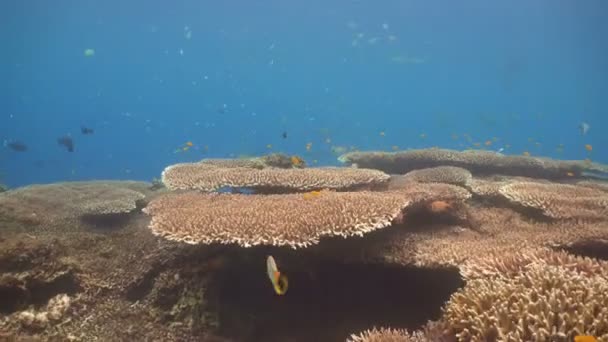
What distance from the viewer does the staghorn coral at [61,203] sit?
8.84 m

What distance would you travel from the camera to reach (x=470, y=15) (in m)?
57.8

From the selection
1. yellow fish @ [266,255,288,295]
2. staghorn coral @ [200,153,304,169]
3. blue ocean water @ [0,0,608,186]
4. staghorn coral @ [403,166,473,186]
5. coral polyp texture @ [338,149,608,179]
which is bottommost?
yellow fish @ [266,255,288,295]

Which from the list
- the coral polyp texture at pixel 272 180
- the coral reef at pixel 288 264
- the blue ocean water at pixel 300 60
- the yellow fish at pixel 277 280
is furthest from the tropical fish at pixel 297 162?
the blue ocean water at pixel 300 60

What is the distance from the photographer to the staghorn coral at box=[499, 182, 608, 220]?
6.46m

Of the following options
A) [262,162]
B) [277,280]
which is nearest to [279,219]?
[277,280]

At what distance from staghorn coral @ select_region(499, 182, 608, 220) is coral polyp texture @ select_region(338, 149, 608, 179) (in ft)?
12.6

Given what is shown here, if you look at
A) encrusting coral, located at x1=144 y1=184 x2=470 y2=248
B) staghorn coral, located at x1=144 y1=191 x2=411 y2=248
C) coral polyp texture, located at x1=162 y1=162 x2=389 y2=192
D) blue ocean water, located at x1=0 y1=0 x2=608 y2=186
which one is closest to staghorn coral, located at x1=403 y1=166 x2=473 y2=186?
coral polyp texture, located at x1=162 y1=162 x2=389 y2=192

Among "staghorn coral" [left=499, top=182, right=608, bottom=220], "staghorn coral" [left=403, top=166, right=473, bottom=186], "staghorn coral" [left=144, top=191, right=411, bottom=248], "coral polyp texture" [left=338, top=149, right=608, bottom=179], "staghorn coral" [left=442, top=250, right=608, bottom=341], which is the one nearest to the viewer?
"staghorn coral" [left=442, top=250, right=608, bottom=341]

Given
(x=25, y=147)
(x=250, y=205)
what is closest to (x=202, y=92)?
(x=25, y=147)

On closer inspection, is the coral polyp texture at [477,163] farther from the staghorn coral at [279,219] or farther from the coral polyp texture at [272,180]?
the staghorn coral at [279,219]

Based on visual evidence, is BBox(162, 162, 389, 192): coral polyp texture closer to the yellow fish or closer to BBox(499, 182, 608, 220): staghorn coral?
BBox(499, 182, 608, 220): staghorn coral

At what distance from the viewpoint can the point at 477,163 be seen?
12.0m

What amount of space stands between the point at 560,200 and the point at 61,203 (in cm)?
1233

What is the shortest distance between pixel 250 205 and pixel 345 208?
64.4 inches
